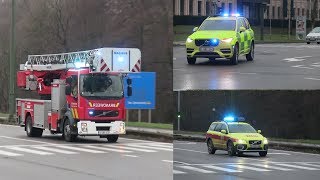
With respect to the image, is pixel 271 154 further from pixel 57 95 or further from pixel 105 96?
pixel 57 95

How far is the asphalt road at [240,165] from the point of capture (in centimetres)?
287

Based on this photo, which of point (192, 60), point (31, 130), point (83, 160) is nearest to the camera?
point (192, 60)

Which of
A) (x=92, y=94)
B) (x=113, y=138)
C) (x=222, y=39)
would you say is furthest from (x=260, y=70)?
(x=113, y=138)

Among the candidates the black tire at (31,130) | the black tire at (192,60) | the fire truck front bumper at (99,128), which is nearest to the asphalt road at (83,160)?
the fire truck front bumper at (99,128)

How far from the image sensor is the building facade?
3205 mm

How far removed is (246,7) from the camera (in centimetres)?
328

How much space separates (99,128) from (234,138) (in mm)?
19369

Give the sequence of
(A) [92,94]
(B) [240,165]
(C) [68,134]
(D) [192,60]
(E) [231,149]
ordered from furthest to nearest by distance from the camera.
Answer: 1. (C) [68,134]
2. (A) [92,94]
3. (D) [192,60]
4. (E) [231,149]
5. (B) [240,165]

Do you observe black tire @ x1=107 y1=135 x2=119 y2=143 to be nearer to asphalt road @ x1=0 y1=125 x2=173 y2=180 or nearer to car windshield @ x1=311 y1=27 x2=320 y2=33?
asphalt road @ x1=0 y1=125 x2=173 y2=180

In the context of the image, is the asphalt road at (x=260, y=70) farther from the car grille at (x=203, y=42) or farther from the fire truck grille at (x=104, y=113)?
the fire truck grille at (x=104, y=113)

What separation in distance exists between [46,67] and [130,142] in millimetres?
4864

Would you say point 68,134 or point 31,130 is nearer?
point 68,134

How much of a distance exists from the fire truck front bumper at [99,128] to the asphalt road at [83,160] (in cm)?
39

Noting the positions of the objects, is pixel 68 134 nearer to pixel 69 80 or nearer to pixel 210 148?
pixel 69 80
